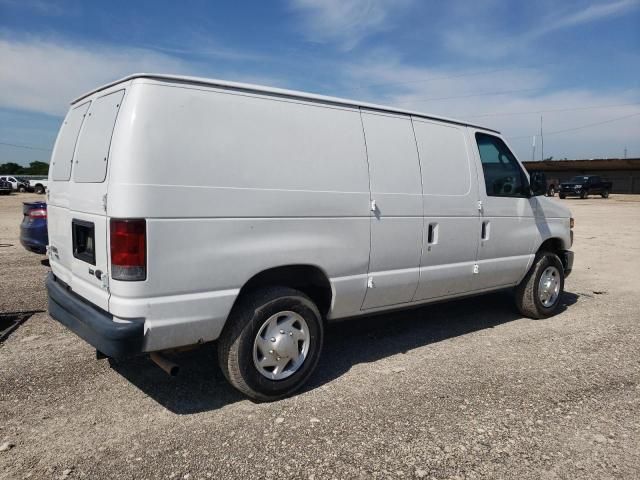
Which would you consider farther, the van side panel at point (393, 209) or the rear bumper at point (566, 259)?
the rear bumper at point (566, 259)

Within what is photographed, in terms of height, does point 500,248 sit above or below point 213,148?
below

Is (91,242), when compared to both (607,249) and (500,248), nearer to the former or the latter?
(500,248)

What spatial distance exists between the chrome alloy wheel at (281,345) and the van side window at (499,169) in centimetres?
262

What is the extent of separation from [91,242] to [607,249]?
39.5 feet

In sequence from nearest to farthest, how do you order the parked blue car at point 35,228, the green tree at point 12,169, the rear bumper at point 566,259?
the rear bumper at point 566,259, the parked blue car at point 35,228, the green tree at point 12,169

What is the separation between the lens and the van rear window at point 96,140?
3314mm

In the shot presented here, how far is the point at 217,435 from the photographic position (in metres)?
3.29

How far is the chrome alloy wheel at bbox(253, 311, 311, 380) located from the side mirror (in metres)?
3.37

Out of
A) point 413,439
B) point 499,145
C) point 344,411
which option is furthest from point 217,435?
point 499,145

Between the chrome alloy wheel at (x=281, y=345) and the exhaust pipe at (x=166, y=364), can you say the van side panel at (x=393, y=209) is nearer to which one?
the chrome alloy wheel at (x=281, y=345)

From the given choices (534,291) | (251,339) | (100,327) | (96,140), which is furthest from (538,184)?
(100,327)

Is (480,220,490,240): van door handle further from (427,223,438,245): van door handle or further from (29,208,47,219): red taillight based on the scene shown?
(29,208,47,219): red taillight

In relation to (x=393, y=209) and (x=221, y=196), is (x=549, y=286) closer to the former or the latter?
(x=393, y=209)

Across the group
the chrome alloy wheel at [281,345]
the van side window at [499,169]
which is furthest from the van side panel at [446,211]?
the chrome alloy wheel at [281,345]
